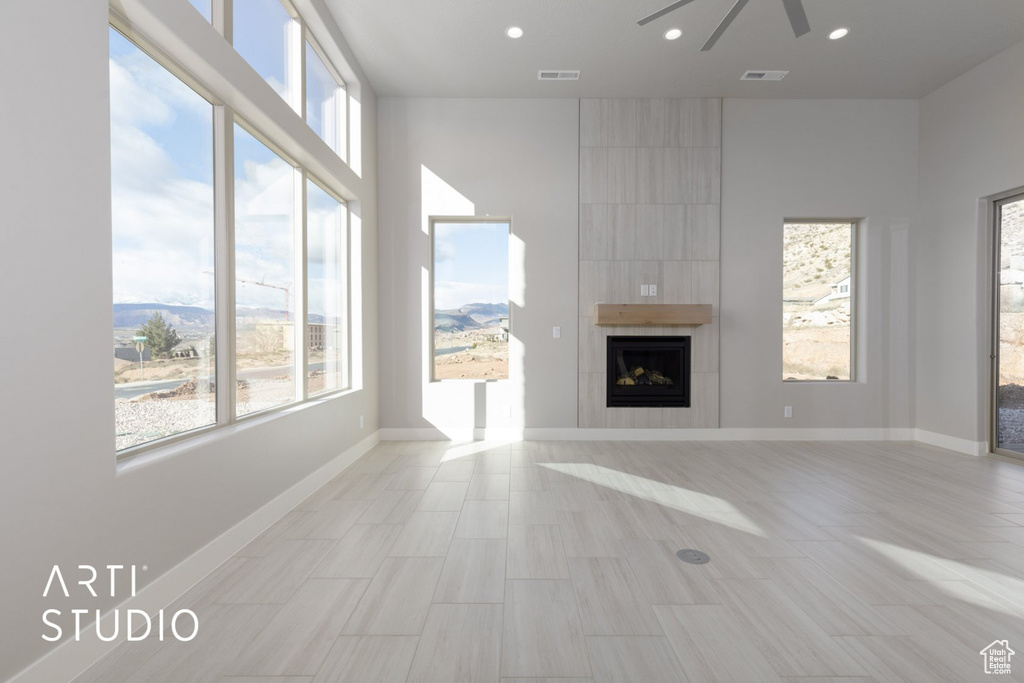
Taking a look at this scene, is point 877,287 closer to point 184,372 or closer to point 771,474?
point 771,474

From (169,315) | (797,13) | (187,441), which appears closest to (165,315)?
(169,315)

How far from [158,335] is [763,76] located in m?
5.54

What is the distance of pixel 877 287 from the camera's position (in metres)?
5.52

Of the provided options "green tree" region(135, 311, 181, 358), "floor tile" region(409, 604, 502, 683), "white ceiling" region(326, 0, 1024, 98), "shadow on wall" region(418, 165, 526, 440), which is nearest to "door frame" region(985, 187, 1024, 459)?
"white ceiling" region(326, 0, 1024, 98)

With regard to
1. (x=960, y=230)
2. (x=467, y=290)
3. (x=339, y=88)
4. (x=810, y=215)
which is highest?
(x=339, y=88)

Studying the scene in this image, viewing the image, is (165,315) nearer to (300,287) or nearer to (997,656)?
(300,287)

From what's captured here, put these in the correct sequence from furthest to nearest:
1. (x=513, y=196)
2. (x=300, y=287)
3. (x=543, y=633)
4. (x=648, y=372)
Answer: (x=648, y=372)
(x=513, y=196)
(x=300, y=287)
(x=543, y=633)

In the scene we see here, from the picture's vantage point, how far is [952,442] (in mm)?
5059

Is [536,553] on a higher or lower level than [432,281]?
lower

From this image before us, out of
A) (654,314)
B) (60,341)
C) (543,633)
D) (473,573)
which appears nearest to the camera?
(60,341)

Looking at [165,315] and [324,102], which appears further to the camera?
[324,102]

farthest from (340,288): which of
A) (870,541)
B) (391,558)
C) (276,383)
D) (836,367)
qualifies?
(836,367)

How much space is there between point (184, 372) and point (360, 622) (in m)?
1.46

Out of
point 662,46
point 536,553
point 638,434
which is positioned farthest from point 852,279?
point 536,553
